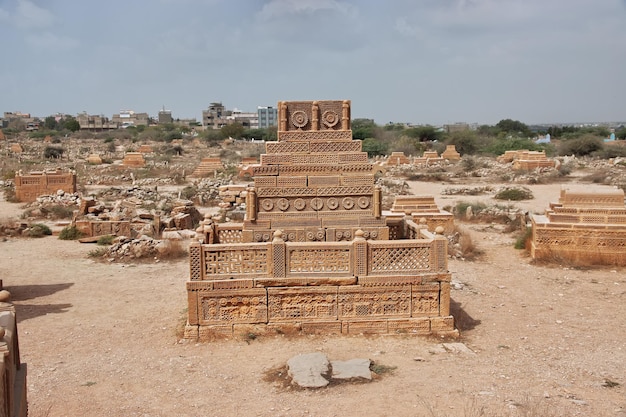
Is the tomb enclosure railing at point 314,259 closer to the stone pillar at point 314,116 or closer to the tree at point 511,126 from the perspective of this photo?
the stone pillar at point 314,116

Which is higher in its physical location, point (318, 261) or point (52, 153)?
point (52, 153)

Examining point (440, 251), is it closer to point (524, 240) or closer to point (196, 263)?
point (196, 263)

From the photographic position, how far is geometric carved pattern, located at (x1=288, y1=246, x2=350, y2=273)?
7441 millimetres

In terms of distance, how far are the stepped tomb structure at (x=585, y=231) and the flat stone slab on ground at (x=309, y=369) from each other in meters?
7.16

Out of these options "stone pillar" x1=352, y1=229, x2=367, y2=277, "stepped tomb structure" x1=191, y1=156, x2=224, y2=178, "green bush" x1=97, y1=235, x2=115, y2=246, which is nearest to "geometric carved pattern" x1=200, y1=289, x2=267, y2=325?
"stone pillar" x1=352, y1=229, x2=367, y2=277

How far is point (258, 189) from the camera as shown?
27.8 ft

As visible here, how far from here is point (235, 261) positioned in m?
7.42

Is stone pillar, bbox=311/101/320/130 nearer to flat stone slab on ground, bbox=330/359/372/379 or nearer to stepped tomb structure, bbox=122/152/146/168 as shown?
flat stone slab on ground, bbox=330/359/372/379

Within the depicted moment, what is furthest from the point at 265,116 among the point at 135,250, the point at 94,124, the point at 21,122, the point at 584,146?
the point at 135,250

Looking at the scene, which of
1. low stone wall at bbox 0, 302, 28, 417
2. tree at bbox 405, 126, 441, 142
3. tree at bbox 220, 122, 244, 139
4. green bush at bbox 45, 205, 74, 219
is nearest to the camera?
low stone wall at bbox 0, 302, 28, 417

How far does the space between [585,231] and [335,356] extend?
7379mm

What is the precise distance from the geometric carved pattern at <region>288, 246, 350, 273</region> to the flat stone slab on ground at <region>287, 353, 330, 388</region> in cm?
132

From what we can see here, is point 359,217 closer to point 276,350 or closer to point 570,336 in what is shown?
point 276,350


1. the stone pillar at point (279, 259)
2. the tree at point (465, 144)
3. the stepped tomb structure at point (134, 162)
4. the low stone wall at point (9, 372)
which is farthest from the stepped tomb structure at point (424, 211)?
the tree at point (465, 144)
